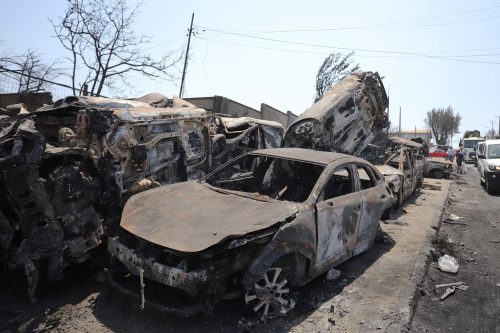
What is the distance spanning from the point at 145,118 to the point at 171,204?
201 centimetres

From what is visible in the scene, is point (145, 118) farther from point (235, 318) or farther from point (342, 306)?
point (342, 306)

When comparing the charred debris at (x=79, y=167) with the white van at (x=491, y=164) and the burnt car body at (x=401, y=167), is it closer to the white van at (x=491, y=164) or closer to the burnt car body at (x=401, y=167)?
the burnt car body at (x=401, y=167)

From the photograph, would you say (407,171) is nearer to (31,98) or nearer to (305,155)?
(305,155)

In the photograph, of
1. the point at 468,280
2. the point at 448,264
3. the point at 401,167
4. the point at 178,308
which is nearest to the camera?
the point at 178,308

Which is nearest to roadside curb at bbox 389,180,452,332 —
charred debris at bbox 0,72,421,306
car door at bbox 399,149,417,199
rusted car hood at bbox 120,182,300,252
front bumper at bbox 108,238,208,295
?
rusted car hood at bbox 120,182,300,252

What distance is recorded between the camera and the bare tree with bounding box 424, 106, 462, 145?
65500mm

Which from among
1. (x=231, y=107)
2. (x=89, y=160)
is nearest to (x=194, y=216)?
(x=89, y=160)

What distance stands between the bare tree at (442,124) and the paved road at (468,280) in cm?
6226

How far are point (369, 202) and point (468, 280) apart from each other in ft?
5.31

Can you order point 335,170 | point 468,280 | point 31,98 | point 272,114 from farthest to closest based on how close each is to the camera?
point 272,114 < point 31,98 < point 468,280 < point 335,170

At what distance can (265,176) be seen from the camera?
5.77m

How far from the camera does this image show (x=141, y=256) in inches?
144

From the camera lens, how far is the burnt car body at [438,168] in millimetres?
16812

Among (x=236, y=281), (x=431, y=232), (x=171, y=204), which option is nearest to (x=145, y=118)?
(x=171, y=204)
